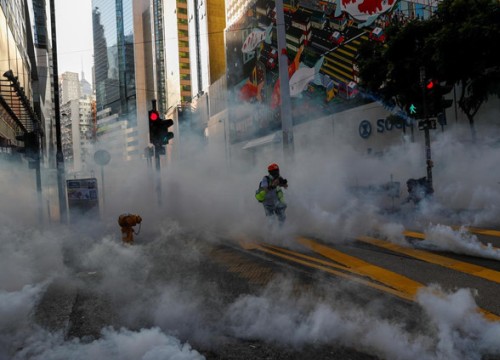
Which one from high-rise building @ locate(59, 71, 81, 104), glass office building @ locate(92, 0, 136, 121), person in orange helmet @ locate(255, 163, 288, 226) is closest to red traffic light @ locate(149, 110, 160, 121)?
person in orange helmet @ locate(255, 163, 288, 226)

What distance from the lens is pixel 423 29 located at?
12.6 meters

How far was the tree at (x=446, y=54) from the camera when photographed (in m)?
11.0

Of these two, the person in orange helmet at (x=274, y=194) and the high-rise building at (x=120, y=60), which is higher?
the high-rise building at (x=120, y=60)

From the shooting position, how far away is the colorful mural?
767 inches

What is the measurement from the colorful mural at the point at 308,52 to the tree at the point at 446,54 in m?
4.68

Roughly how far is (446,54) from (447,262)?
8.50 meters

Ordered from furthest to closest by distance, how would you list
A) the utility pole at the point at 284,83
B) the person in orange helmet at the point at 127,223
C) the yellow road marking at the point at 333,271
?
1. the utility pole at the point at 284,83
2. the person in orange helmet at the point at 127,223
3. the yellow road marking at the point at 333,271

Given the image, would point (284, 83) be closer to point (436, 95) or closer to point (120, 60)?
point (436, 95)

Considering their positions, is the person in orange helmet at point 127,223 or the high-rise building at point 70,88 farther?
the high-rise building at point 70,88

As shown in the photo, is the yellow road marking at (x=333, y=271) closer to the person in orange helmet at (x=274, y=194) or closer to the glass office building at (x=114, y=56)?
the person in orange helmet at (x=274, y=194)

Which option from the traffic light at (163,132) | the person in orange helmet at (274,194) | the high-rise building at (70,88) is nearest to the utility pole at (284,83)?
the traffic light at (163,132)

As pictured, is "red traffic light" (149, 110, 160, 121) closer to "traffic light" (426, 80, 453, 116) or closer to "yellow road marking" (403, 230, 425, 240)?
"yellow road marking" (403, 230, 425, 240)

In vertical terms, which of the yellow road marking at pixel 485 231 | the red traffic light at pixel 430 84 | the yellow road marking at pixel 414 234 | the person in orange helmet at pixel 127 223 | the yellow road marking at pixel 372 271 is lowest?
the yellow road marking at pixel 372 271

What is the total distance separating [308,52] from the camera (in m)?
22.6
